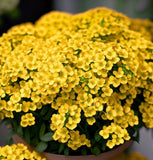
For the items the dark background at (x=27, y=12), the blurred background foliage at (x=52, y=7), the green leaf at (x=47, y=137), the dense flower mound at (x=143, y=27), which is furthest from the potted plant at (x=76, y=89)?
the dark background at (x=27, y=12)

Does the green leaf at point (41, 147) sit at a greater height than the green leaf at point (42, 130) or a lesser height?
lesser

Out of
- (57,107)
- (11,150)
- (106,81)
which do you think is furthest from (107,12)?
(11,150)

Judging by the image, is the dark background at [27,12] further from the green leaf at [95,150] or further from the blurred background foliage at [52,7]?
the green leaf at [95,150]

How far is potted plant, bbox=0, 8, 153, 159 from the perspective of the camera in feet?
2.31

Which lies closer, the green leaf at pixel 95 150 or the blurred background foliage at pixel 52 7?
the green leaf at pixel 95 150

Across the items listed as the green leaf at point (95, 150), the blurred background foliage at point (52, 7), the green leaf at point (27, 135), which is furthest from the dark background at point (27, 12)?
the green leaf at point (95, 150)

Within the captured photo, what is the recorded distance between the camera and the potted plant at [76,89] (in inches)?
27.7

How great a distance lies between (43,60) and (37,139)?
0.88ft

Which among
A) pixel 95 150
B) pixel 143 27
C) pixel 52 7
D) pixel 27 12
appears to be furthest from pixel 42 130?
pixel 52 7

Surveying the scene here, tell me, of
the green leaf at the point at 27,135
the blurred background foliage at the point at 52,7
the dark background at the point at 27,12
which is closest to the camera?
the green leaf at the point at 27,135

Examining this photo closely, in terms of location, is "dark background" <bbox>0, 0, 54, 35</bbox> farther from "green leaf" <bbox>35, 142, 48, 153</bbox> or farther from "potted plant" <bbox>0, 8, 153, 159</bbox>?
"green leaf" <bbox>35, 142, 48, 153</bbox>

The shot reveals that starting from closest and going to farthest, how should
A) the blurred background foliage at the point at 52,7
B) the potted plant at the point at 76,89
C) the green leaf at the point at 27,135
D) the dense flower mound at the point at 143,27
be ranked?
1. the potted plant at the point at 76,89
2. the green leaf at the point at 27,135
3. the dense flower mound at the point at 143,27
4. the blurred background foliage at the point at 52,7

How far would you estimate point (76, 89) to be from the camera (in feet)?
2.41

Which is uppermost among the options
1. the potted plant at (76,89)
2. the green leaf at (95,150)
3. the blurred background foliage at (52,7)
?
the blurred background foliage at (52,7)
